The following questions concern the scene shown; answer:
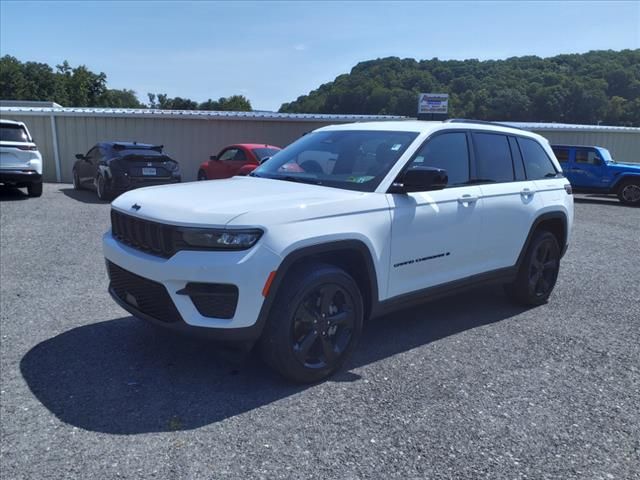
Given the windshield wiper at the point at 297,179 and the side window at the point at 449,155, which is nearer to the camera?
the windshield wiper at the point at 297,179

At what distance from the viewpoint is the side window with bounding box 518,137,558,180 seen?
568cm

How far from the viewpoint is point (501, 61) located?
44.4 m

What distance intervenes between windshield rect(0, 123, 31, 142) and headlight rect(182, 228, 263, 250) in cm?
1127

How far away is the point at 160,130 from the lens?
20078mm

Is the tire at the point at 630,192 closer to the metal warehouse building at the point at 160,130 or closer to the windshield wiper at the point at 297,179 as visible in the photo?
the metal warehouse building at the point at 160,130

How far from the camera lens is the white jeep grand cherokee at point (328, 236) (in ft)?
11.3

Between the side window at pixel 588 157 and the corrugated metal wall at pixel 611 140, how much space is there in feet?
20.1

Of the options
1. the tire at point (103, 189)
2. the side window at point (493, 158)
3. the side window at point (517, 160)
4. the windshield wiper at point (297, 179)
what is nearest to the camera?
the windshield wiper at point (297, 179)

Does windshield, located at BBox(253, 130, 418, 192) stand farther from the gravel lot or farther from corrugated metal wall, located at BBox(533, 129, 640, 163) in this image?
corrugated metal wall, located at BBox(533, 129, 640, 163)

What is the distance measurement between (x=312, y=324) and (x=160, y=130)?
58.6 feet

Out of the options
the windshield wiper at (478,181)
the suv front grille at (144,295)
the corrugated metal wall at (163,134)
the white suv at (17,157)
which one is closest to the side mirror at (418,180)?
the windshield wiper at (478,181)

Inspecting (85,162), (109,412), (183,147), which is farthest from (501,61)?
(109,412)

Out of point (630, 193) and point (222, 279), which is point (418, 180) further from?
point (630, 193)

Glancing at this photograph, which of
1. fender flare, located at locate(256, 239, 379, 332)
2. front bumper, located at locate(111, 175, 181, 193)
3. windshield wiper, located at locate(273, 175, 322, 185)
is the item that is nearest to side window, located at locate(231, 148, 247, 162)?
front bumper, located at locate(111, 175, 181, 193)
